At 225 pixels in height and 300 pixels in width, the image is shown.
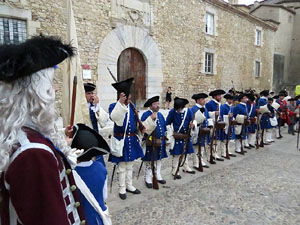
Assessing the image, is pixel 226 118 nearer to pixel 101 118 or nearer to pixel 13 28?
pixel 101 118

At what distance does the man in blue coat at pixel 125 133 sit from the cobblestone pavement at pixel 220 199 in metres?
0.30

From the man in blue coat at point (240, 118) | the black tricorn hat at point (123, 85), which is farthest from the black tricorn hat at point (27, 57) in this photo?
the man in blue coat at point (240, 118)

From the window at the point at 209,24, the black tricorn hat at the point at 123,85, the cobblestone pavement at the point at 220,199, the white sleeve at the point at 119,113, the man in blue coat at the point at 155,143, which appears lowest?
the cobblestone pavement at the point at 220,199

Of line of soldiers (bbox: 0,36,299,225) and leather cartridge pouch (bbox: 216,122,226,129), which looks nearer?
line of soldiers (bbox: 0,36,299,225)

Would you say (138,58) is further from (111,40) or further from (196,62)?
(196,62)

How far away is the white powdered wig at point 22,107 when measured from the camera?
1.10 m

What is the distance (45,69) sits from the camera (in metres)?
1.18

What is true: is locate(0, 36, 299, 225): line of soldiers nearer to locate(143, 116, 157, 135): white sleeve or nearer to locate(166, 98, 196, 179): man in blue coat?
locate(143, 116, 157, 135): white sleeve

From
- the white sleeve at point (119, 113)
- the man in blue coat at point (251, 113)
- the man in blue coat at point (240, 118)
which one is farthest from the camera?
the man in blue coat at point (251, 113)

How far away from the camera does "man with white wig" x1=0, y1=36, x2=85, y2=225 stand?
3.38ft

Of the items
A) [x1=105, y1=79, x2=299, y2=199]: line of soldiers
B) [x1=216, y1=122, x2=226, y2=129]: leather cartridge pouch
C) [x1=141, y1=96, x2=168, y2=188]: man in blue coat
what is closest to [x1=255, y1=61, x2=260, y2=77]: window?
[x1=105, y1=79, x2=299, y2=199]: line of soldiers

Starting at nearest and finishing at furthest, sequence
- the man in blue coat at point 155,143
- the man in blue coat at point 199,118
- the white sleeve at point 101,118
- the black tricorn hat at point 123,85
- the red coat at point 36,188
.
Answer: the red coat at point 36,188 → the black tricorn hat at point 123,85 → the white sleeve at point 101,118 → the man in blue coat at point 155,143 → the man in blue coat at point 199,118

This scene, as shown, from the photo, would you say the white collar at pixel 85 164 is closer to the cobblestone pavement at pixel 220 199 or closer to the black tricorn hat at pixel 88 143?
the black tricorn hat at pixel 88 143

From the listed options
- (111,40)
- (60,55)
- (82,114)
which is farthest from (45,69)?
(111,40)
